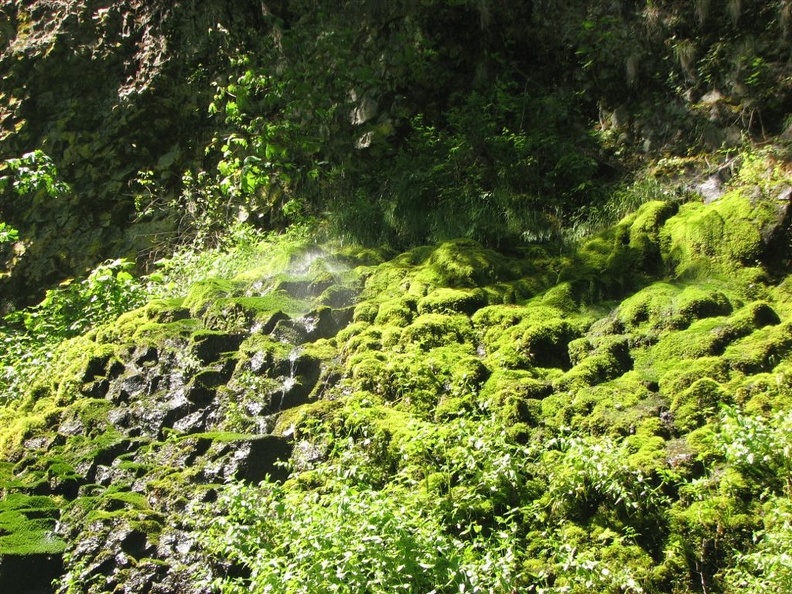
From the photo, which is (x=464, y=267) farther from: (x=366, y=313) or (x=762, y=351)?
(x=762, y=351)

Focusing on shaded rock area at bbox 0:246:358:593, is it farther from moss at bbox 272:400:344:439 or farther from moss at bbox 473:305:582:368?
moss at bbox 473:305:582:368

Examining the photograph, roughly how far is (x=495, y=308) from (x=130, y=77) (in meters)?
8.97

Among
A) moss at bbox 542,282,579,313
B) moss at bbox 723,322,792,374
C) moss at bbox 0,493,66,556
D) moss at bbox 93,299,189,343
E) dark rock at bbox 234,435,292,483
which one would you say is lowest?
moss at bbox 0,493,66,556

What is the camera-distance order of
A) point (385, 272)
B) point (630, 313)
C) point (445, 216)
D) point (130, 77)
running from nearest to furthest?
point (630, 313), point (385, 272), point (445, 216), point (130, 77)

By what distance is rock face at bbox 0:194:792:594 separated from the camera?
405 centimetres

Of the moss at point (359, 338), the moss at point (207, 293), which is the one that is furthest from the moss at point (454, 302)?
the moss at point (207, 293)

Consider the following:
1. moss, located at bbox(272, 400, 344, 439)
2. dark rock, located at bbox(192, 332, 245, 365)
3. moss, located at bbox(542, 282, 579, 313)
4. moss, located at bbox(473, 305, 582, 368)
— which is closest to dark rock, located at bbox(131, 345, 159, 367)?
dark rock, located at bbox(192, 332, 245, 365)

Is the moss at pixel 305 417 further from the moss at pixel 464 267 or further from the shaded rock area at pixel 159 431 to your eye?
the moss at pixel 464 267

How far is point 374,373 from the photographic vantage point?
4.97 metres

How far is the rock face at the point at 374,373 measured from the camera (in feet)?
13.3

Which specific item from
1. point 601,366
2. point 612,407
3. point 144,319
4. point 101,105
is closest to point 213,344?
point 144,319

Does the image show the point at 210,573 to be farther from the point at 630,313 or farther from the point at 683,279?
the point at 683,279

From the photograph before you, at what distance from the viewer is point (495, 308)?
5367 mm

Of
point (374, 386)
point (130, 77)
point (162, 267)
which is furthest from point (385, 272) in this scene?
point (130, 77)
